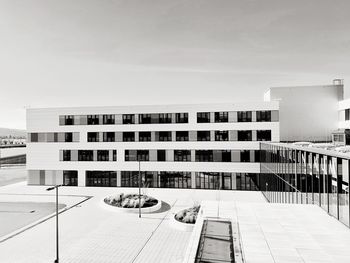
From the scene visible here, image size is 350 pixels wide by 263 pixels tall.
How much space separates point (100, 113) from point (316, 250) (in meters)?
38.0

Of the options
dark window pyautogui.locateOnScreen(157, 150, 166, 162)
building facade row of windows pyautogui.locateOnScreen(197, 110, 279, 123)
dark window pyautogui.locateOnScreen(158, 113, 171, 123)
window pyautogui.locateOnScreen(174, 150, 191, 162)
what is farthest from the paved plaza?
dark window pyautogui.locateOnScreen(158, 113, 171, 123)

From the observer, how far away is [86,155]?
43906 mm

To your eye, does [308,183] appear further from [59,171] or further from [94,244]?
[59,171]

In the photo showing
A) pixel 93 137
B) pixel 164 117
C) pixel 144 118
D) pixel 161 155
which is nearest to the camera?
pixel 161 155

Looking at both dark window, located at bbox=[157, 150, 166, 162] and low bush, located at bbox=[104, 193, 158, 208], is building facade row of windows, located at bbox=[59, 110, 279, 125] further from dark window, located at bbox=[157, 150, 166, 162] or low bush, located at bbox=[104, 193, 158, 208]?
low bush, located at bbox=[104, 193, 158, 208]

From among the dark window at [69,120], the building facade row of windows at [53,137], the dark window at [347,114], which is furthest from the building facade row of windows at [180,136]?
the dark window at [347,114]

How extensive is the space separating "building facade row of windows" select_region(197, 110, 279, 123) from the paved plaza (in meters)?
12.2

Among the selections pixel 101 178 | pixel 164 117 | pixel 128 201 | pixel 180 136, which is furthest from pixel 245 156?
pixel 101 178

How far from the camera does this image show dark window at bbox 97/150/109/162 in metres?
43.3

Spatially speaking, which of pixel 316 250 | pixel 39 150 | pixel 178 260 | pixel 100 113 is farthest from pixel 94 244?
pixel 39 150

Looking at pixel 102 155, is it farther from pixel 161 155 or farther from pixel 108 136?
pixel 161 155

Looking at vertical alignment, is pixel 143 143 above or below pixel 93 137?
below

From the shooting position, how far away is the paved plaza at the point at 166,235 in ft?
38.3

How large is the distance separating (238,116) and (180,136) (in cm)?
950
